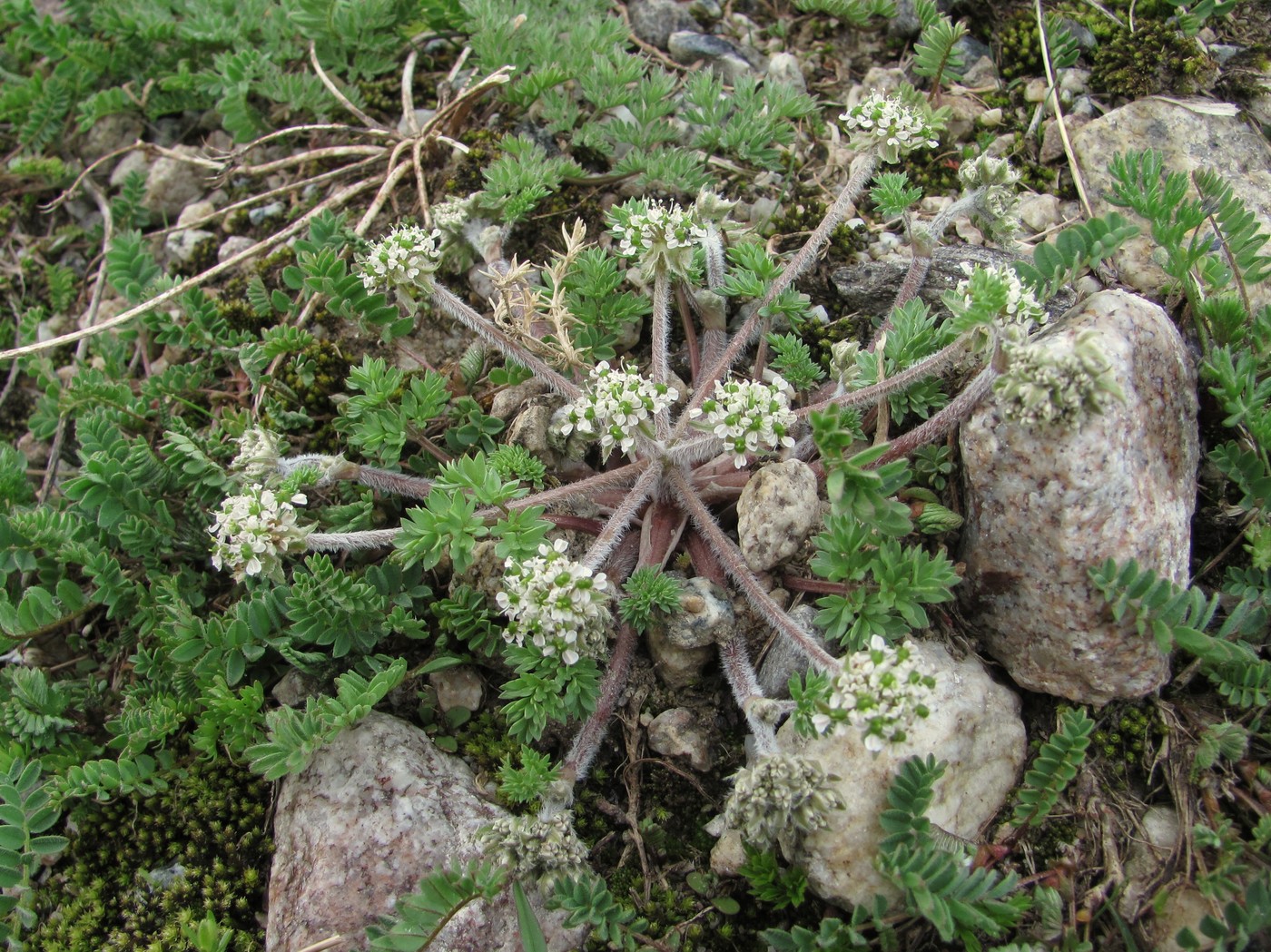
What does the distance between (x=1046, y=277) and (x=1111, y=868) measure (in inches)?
100

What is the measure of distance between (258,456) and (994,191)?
390 centimetres

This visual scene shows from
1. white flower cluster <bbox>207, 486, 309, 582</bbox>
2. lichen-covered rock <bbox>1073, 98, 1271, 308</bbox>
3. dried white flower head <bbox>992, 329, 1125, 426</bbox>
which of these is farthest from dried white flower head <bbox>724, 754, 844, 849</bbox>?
lichen-covered rock <bbox>1073, 98, 1271, 308</bbox>

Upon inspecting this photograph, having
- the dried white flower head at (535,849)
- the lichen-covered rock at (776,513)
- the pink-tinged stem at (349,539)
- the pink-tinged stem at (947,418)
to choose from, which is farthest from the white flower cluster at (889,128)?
the dried white flower head at (535,849)

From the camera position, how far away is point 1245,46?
17.7 ft

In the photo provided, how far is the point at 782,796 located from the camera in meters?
3.33

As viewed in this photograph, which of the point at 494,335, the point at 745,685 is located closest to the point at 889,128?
the point at 494,335

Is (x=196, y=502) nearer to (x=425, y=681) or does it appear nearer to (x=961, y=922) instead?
(x=425, y=681)

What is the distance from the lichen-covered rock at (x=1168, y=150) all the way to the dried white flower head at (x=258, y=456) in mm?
4504

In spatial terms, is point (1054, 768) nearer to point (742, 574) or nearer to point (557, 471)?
point (742, 574)

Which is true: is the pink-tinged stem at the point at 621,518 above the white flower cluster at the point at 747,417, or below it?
below

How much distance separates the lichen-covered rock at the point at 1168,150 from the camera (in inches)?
186

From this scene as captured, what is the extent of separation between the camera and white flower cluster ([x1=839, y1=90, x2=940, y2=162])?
4477mm

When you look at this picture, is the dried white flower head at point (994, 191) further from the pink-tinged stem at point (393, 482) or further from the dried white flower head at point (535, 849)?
the dried white flower head at point (535, 849)

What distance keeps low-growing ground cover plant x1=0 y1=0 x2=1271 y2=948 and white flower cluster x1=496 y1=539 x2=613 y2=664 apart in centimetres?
2
